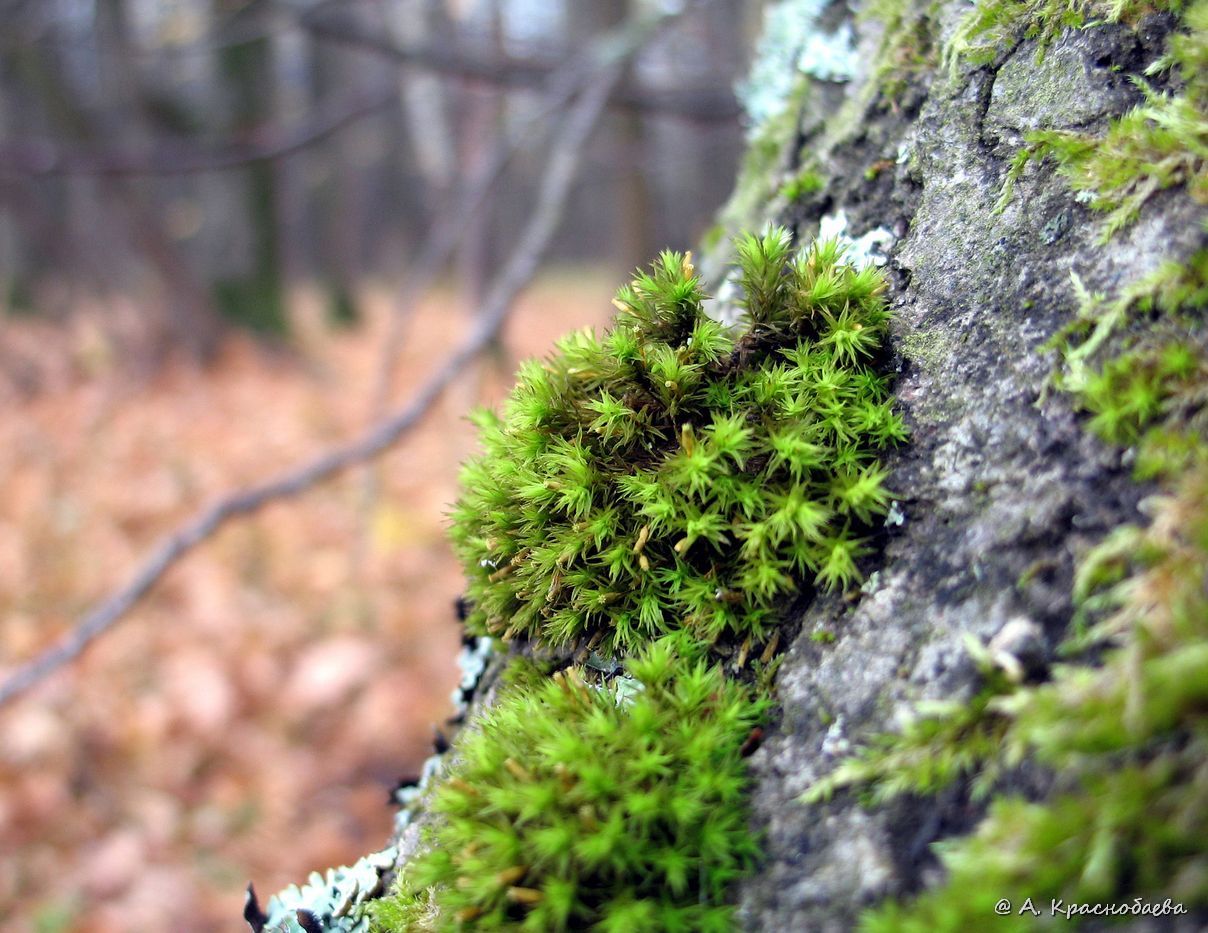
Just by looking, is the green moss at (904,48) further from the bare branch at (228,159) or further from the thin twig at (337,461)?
the bare branch at (228,159)

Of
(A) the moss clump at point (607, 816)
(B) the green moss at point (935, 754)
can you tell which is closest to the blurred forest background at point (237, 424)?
(A) the moss clump at point (607, 816)

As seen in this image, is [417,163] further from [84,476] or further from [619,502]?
[619,502]

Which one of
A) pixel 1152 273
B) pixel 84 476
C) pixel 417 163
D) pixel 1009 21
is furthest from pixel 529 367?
pixel 417 163

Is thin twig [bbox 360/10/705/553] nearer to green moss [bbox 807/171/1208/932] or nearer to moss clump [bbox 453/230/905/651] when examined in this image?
moss clump [bbox 453/230/905/651]

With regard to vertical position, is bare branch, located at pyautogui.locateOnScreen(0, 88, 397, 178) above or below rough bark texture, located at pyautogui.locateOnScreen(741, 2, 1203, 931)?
above

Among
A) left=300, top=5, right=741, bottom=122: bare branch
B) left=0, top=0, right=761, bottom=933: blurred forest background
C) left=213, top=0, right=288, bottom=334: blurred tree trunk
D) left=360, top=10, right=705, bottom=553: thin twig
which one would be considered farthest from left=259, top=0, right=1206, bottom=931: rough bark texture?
left=213, top=0, right=288, bottom=334: blurred tree trunk
